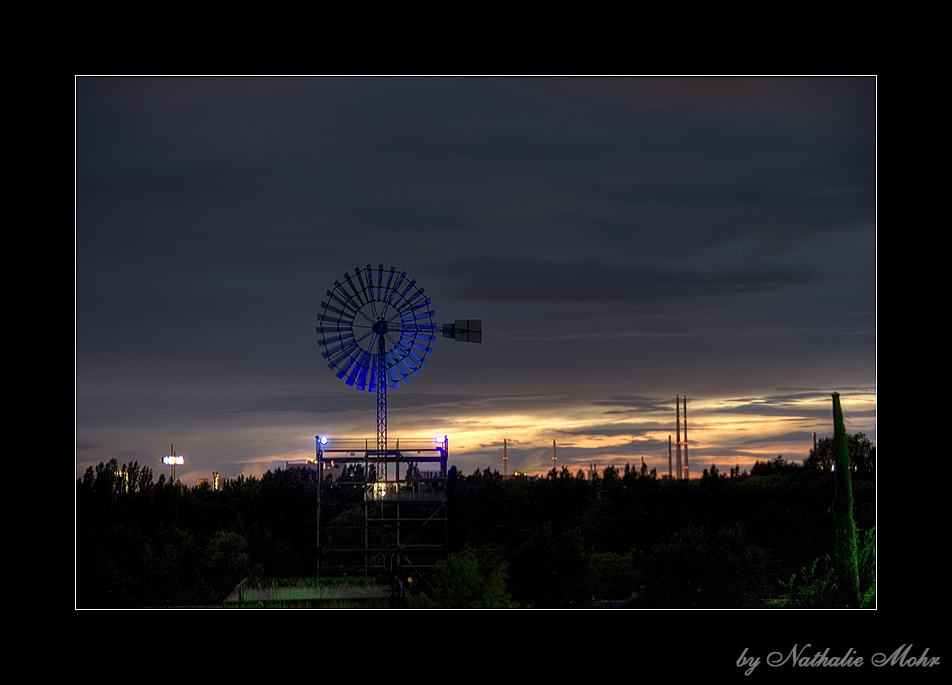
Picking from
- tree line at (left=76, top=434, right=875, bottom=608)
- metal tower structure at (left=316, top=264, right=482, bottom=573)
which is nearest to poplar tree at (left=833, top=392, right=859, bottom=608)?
tree line at (left=76, top=434, right=875, bottom=608)

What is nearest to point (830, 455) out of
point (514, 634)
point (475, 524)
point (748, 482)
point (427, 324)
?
point (748, 482)

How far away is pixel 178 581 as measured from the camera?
144ft

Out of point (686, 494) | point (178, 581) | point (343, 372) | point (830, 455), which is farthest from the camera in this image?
point (830, 455)

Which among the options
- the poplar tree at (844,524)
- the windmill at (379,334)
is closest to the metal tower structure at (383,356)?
the windmill at (379,334)

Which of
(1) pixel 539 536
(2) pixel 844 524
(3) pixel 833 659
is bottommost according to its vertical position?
(1) pixel 539 536

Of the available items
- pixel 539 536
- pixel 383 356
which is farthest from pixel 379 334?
pixel 539 536

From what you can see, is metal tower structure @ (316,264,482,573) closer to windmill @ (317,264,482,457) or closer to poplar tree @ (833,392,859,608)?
windmill @ (317,264,482,457)

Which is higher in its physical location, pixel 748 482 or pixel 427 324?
pixel 427 324

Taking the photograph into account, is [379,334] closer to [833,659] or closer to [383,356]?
[383,356]

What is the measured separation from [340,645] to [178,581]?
90.3 feet

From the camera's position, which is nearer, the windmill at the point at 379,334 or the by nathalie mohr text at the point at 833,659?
the by nathalie mohr text at the point at 833,659

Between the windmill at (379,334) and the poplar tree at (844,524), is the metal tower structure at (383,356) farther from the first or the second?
the poplar tree at (844,524)

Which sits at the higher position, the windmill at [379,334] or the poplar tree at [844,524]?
the windmill at [379,334]

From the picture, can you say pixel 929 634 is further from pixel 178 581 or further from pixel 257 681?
pixel 178 581
